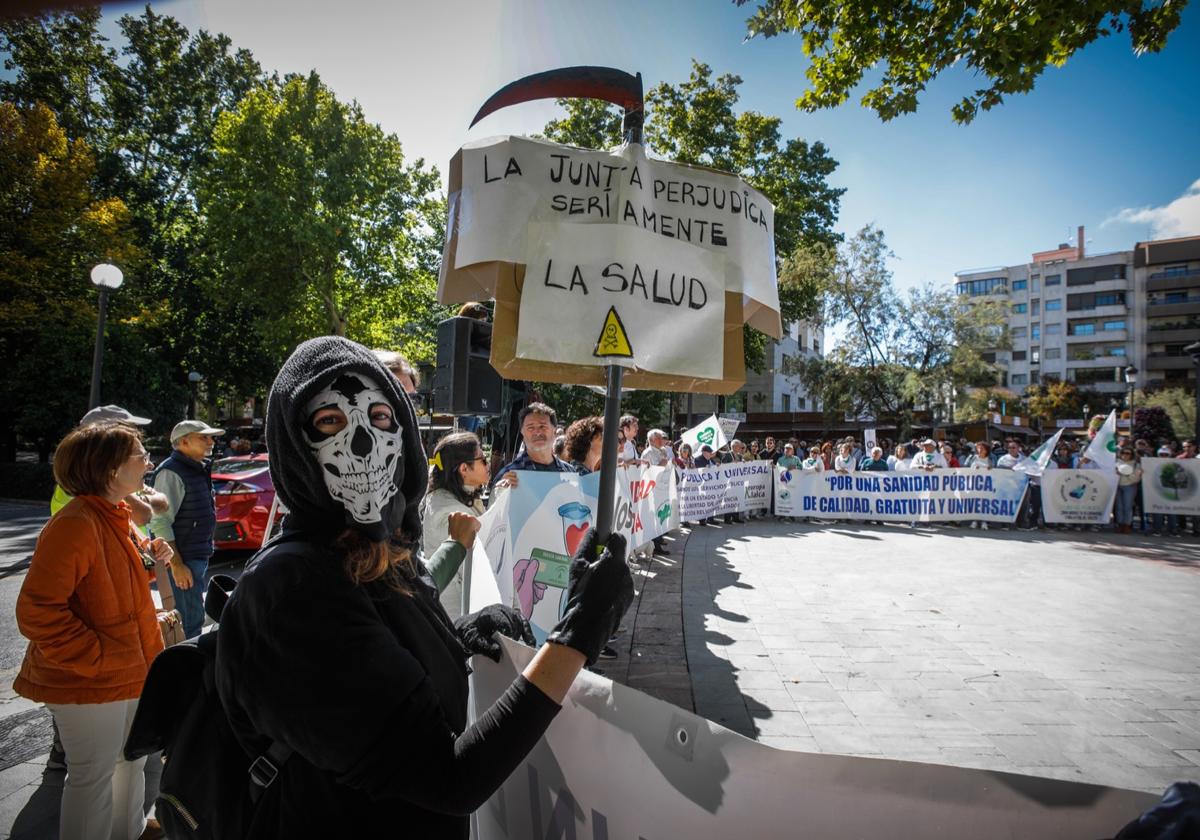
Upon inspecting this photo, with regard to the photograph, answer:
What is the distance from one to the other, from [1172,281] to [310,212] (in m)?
98.6

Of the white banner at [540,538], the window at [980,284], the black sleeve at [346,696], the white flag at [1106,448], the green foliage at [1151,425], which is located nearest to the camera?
the black sleeve at [346,696]

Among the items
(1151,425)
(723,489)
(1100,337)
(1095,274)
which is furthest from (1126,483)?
(1095,274)

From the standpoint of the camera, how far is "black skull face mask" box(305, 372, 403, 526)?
1285mm

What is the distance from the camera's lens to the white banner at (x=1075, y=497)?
13.3 meters

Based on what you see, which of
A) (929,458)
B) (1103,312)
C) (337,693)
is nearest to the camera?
(337,693)

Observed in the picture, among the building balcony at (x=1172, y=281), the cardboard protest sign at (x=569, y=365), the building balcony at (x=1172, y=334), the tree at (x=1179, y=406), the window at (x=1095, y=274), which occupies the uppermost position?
the window at (x=1095, y=274)

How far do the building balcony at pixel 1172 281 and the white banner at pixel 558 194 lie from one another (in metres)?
103

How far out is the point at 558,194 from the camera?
2.41 m

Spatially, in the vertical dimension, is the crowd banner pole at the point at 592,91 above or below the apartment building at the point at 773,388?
below

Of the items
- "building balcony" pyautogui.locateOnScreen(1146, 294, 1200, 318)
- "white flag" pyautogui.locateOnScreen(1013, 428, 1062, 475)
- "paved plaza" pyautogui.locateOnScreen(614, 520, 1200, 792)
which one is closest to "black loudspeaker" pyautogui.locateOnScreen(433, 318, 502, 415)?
"paved plaza" pyautogui.locateOnScreen(614, 520, 1200, 792)

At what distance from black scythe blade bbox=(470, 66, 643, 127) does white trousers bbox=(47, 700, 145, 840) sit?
9.17 ft

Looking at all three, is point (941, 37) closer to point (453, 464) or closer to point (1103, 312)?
point (453, 464)

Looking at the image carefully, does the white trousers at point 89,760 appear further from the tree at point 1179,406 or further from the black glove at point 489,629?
the tree at point 1179,406

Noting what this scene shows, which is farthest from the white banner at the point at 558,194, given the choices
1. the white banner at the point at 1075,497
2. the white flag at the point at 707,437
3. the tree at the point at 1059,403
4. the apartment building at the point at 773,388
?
the tree at the point at 1059,403
